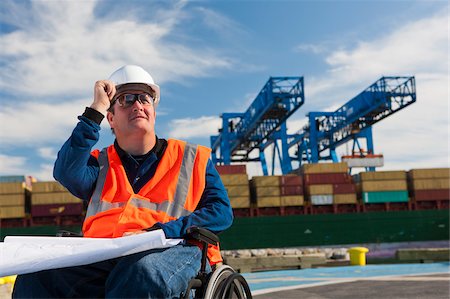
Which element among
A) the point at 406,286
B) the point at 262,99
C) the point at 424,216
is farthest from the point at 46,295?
the point at 424,216

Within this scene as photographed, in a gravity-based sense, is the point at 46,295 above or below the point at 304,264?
above

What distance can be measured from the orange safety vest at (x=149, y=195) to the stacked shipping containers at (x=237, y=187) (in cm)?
2841

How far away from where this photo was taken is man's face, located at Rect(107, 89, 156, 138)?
242 centimetres

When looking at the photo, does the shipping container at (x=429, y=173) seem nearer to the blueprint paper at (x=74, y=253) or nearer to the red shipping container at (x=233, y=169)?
the red shipping container at (x=233, y=169)

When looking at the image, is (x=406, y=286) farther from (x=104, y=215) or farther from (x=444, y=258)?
(x=444, y=258)

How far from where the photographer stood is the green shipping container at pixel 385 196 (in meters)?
32.2

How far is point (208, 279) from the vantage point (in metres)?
2.16

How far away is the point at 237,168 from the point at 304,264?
57.9ft

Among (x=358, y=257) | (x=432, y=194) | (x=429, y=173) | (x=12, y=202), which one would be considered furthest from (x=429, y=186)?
(x=12, y=202)

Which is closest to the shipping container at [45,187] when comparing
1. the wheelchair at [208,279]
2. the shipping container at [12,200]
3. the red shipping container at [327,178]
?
the shipping container at [12,200]

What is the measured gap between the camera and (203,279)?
7.09 feet

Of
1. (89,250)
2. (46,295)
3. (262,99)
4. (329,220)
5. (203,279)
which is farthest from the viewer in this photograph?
(329,220)

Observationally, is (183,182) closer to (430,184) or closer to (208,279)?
(208,279)

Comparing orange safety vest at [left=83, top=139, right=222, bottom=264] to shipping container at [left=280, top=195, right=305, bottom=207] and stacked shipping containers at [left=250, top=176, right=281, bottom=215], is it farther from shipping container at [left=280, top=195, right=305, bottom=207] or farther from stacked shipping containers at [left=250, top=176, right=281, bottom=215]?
shipping container at [left=280, top=195, right=305, bottom=207]
